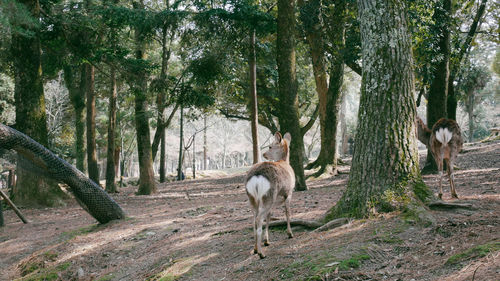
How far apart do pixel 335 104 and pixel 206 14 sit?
629 cm

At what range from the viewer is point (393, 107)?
532cm

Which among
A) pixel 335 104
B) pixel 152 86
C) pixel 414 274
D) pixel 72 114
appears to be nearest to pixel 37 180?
pixel 152 86

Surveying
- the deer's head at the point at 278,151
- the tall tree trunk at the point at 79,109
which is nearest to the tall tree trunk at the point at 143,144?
the tall tree trunk at the point at 79,109

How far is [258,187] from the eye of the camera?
5.00 metres

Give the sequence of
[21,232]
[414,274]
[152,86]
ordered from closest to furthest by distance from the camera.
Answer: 1. [414,274]
2. [21,232]
3. [152,86]

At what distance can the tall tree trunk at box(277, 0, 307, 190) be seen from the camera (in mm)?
11492

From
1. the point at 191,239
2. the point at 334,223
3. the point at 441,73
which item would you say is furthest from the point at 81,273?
the point at 441,73

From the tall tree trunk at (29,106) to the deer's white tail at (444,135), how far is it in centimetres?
1127

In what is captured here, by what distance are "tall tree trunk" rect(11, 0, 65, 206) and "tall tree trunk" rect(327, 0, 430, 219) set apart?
10367 millimetres

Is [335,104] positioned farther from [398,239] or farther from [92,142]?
[398,239]

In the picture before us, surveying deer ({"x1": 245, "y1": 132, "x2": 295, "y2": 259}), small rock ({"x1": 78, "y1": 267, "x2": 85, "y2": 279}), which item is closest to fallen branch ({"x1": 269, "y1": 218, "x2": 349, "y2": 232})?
deer ({"x1": 245, "y1": 132, "x2": 295, "y2": 259})

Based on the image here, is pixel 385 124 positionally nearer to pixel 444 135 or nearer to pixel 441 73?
pixel 444 135

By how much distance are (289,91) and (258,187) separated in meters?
6.96

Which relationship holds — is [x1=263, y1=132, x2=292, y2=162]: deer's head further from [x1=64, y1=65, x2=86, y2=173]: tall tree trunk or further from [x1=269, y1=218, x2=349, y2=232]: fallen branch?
[x1=64, y1=65, x2=86, y2=173]: tall tree trunk
